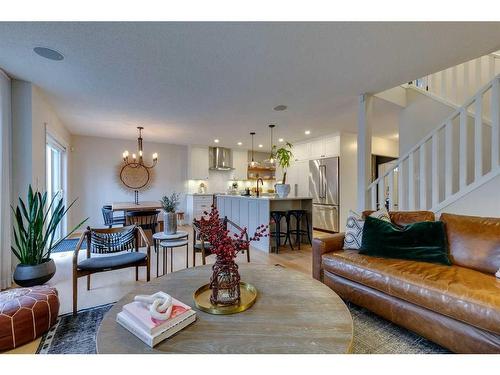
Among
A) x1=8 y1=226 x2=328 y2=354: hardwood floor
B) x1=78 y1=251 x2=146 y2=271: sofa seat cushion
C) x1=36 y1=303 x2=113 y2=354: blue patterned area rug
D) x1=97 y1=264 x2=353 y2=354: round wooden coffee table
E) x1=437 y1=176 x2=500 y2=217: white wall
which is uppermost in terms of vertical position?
x1=437 y1=176 x2=500 y2=217: white wall

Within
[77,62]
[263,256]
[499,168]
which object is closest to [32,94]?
[77,62]

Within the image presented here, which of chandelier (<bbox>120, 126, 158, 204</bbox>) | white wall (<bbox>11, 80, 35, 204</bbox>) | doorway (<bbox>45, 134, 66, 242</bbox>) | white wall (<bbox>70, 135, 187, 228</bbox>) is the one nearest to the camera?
white wall (<bbox>11, 80, 35, 204</bbox>)

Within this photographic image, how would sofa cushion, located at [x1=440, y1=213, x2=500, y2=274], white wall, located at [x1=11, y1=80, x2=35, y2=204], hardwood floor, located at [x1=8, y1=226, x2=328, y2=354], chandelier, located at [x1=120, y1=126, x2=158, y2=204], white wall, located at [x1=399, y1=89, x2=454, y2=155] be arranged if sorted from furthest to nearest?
chandelier, located at [x1=120, y1=126, x2=158, y2=204] → white wall, located at [x1=399, y1=89, x2=454, y2=155] → white wall, located at [x1=11, y1=80, x2=35, y2=204] → hardwood floor, located at [x1=8, y1=226, x2=328, y2=354] → sofa cushion, located at [x1=440, y1=213, x2=500, y2=274]

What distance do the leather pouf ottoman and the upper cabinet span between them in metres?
5.54

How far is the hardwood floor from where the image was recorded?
7.68 feet

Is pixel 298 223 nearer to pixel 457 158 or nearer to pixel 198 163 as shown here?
pixel 457 158

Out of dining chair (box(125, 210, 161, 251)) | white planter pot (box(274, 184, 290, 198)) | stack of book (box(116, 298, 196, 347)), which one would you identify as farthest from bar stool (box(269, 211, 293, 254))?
stack of book (box(116, 298, 196, 347))

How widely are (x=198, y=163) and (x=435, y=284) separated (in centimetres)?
644

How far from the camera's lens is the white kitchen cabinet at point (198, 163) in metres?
7.12

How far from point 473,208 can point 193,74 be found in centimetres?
343

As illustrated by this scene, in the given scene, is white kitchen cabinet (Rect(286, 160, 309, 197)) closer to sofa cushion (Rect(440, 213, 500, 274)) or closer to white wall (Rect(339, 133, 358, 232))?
white wall (Rect(339, 133, 358, 232))

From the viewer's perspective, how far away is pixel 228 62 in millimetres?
2438
